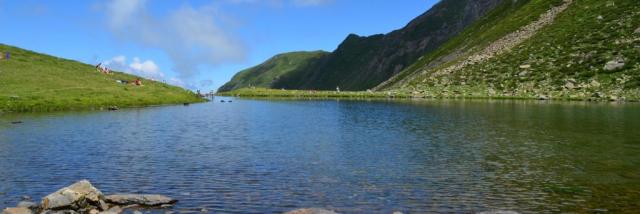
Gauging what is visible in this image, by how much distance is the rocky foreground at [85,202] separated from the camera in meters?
23.1

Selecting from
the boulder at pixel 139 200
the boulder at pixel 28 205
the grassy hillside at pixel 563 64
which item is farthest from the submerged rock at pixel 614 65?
the boulder at pixel 28 205

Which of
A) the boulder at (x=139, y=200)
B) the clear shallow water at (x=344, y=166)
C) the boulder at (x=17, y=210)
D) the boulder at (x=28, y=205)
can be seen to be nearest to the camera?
the boulder at (x=17, y=210)

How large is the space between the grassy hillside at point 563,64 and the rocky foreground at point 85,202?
11098cm

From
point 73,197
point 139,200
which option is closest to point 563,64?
point 139,200

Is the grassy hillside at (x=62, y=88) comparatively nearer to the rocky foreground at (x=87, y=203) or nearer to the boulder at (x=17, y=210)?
the rocky foreground at (x=87, y=203)

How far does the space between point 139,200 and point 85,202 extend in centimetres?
225

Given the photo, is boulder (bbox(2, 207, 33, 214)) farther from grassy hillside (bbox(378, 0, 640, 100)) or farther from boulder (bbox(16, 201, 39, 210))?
grassy hillside (bbox(378, 0, 640, 100))

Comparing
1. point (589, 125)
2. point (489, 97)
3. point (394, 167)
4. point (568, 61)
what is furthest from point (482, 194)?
point (568, 61)

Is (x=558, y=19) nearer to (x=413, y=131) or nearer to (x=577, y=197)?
(x=413, y=131)

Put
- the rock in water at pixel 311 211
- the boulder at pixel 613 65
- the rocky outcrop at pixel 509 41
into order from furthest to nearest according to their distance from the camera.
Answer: the rocky outcrop at pixel 509 41, the boulder at pixel 613 65, the rock in water at pixel 311 211

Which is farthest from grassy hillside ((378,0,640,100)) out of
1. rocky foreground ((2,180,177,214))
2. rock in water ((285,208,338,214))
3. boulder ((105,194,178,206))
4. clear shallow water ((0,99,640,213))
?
rocky foreground ((2,180,177,214))

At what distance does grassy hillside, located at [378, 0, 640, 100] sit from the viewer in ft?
419

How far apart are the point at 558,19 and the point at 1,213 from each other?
18429 cm

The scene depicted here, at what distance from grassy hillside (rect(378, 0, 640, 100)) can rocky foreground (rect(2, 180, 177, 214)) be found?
364 ft
